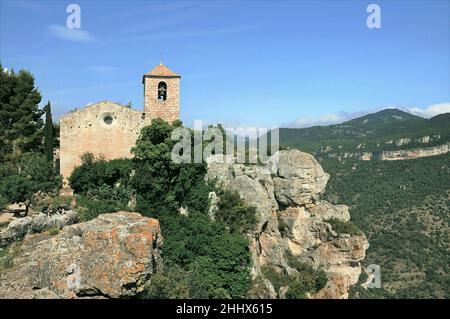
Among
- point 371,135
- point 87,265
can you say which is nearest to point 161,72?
point 87,265

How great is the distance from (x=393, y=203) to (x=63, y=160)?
5130 cm

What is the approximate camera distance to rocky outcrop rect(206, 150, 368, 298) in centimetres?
2939

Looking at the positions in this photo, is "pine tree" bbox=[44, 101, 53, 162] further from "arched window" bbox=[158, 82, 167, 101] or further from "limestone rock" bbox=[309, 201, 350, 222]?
"limestone rock" bbox=[309, 201, 350, 222]

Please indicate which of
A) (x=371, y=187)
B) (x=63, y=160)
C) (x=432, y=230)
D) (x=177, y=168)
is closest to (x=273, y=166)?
(x=177, y=168)

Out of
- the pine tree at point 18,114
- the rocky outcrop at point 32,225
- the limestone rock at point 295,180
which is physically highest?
the pine tree at point 18,114

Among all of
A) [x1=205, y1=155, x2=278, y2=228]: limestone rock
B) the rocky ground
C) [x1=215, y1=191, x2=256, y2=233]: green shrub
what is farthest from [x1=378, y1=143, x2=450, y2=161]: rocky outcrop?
[x1=215, y1=191, x2=256, y2=233]: green shrub

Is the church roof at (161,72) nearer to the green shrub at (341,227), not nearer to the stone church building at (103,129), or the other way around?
the stone church building at (103,129)

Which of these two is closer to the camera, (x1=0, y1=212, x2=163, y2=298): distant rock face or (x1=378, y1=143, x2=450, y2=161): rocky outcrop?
(x1=0, y1=212, x2=163, y2=298): distant rock face

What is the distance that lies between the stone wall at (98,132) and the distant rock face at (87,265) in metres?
11.5

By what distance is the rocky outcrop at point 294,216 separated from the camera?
2939cm

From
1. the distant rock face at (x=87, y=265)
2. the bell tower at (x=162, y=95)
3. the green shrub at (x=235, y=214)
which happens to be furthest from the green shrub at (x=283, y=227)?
the distant rock face at (x=87, y=265)

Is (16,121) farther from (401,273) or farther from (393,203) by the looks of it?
(393,203)

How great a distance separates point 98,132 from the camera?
31.7 metres

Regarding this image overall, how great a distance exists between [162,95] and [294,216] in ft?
39.8
